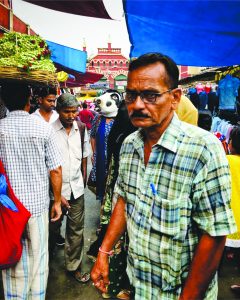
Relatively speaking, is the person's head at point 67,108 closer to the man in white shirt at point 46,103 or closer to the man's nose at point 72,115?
the man's nose at point 72,115

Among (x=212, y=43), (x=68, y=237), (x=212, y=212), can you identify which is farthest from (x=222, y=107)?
(x=212, y=212)

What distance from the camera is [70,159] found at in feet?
9.57

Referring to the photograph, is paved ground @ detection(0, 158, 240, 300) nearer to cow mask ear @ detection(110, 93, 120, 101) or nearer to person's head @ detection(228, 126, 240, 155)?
person's head @ detection(228, 126, 240, 155)

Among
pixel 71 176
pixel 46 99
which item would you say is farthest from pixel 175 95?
pixel 46 99

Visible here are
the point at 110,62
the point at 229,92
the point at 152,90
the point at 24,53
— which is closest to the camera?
the point at 152,90

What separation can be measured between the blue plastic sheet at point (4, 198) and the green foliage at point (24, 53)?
2.79ft

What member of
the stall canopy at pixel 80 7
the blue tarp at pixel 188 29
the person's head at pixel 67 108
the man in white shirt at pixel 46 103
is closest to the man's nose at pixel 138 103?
the blue tarp at pixel 188 29

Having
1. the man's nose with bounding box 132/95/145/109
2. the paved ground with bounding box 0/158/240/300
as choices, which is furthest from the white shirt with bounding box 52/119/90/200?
Result: the man's nose with bounding box 132/95/145/109

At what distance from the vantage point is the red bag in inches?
72.9

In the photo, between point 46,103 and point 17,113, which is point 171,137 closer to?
point 17,113

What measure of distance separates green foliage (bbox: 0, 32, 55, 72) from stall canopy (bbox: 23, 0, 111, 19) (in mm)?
1038

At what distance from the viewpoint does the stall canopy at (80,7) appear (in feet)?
9.64

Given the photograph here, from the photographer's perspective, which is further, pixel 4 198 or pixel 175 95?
pixel 4 198

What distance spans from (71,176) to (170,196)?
1915mm
